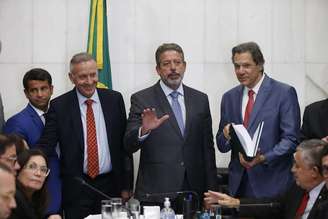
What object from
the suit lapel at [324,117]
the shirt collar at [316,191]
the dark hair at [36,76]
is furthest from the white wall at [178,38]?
the shirt collar at [316,191]

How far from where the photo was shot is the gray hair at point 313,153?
12.6 feet

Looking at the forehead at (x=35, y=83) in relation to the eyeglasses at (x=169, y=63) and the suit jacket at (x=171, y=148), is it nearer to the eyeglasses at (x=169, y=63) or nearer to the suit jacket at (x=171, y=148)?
the suit jacket at (x=171, y=148)

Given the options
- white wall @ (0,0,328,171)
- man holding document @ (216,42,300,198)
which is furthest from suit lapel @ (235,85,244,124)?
white wall @ (0,0,328,171)

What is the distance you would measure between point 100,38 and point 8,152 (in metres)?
2.11

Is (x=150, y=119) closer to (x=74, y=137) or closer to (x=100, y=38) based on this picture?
(x=74, y=137)

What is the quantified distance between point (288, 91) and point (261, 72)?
252mm

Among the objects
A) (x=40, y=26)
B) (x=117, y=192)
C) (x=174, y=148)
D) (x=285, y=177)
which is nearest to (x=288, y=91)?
(x=285, y=177)

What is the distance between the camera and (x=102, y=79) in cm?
573

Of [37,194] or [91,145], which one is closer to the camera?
[37,194]

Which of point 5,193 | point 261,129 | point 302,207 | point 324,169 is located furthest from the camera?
point 261,129

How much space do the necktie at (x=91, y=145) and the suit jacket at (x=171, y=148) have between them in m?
0.28

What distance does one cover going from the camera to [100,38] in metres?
5.73

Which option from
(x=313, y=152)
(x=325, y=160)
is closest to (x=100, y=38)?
(x=313, y=152)

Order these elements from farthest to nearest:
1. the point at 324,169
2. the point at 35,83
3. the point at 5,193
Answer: the point at 35,83 → the point at 324,169 → the point at 5,193
